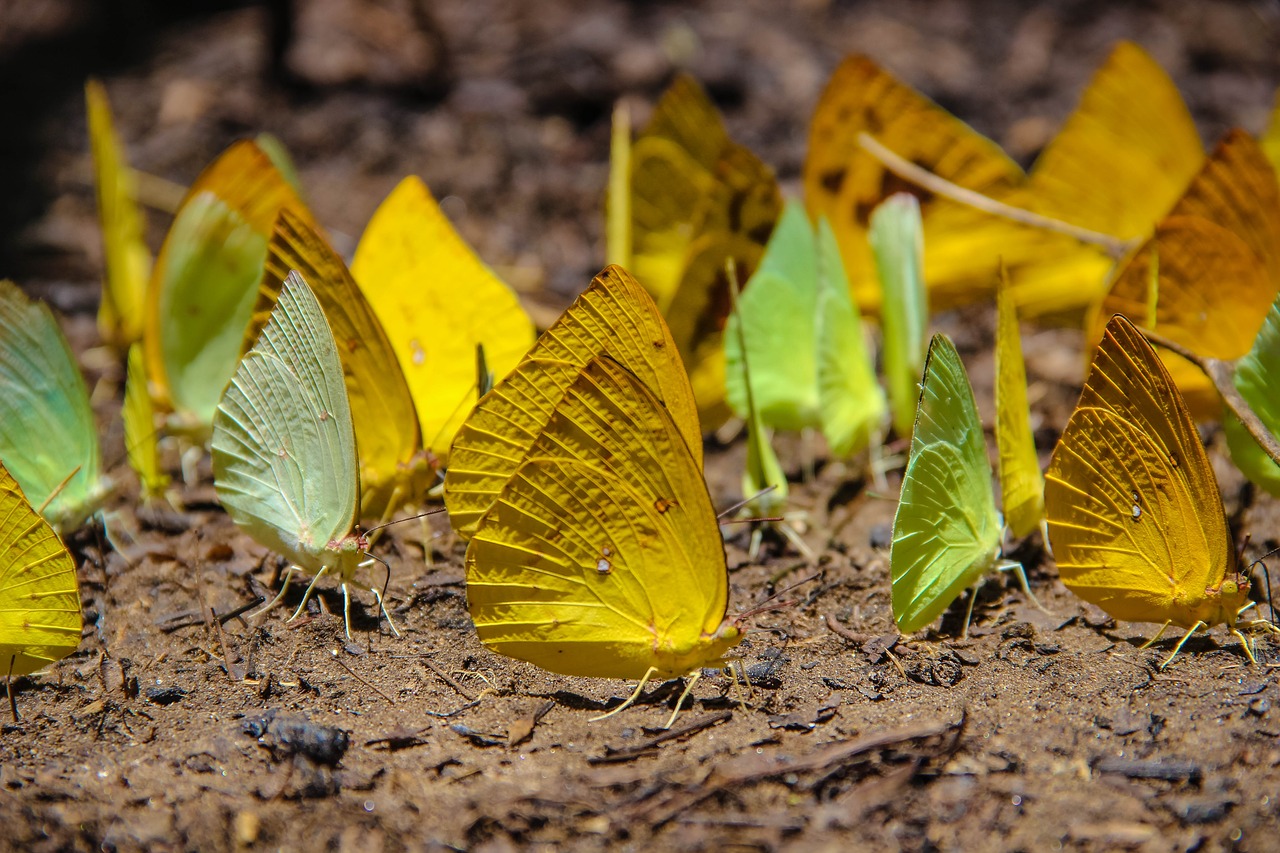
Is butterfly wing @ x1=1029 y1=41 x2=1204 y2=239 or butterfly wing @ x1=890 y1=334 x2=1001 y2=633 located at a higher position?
butterfly wing @ x1=1029 y1=41 x2=1204 y2=239

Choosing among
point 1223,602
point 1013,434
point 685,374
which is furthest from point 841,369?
point 1223,602

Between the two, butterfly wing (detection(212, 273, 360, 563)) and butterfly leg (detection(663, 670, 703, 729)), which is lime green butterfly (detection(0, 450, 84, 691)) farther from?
butterfly leg (detection(663, 670, 703, 729))

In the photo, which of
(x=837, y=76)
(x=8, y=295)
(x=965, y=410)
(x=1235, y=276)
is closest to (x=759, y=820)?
(x=965, y=410)

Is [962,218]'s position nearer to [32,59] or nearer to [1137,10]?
[1137,10]

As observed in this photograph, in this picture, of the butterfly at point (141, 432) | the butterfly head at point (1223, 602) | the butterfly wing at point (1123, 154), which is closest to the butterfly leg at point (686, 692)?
the butterfly head at point (1223, 602)

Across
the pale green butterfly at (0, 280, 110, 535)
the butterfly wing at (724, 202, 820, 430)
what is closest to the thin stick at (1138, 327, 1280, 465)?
the butterfly wing at (724, 202, 820, 430)
